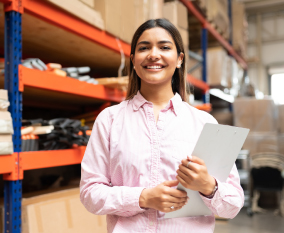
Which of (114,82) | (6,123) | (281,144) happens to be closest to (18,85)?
(6,123)

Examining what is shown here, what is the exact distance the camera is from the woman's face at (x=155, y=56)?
115 centimetres

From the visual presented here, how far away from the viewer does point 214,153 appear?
997 millimetres

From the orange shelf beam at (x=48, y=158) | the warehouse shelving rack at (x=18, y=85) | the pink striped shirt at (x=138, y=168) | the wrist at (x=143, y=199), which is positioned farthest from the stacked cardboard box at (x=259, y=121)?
the wrist at (x=143, y=199)

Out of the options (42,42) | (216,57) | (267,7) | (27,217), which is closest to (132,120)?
(27,217)

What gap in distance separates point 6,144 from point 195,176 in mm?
1204

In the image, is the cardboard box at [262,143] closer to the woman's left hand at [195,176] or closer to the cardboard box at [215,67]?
the cardboard box at [215,67]

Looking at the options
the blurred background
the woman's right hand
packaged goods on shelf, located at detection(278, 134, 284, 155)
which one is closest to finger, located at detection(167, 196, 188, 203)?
the woman's right hand

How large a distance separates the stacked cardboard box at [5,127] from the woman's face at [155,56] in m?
0.94

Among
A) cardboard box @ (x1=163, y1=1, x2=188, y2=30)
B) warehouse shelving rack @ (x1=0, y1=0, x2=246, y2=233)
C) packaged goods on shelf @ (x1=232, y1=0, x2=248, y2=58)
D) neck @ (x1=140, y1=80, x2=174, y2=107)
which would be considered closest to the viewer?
neck @ (x1=140, y1=80, x2=174, y2=107)

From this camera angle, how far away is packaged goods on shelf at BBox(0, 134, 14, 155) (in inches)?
65.7

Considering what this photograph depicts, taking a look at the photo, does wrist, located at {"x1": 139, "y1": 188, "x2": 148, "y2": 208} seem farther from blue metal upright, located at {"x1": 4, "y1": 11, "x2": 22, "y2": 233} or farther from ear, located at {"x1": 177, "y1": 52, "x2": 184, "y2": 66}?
blue metal upright, located at {"x1": 4, "y1": 11, "x2": 22, "y2": 233}

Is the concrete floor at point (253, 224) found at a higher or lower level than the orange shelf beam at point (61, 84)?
lower

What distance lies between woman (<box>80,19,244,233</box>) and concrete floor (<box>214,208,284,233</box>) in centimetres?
297

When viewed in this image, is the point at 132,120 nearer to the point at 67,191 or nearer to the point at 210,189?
the point at 210,189
